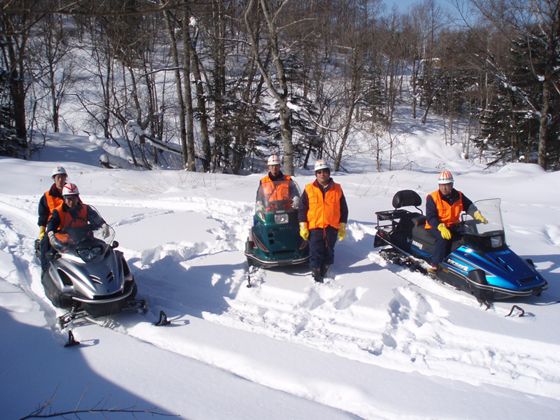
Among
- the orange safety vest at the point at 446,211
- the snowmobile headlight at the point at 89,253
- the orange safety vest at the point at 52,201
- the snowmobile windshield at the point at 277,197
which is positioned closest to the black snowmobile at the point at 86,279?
the snowmobile headlight at the point at 89,253

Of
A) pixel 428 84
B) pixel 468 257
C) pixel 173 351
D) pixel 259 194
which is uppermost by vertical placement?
pixel 428 84

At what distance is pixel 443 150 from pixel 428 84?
8.14 m

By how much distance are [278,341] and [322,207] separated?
6.89ft

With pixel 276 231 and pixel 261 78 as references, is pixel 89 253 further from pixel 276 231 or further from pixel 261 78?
pixel 261 78

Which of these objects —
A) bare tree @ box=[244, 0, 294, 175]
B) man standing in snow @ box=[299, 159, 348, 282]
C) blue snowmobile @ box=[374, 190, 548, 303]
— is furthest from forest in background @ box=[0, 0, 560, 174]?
blue snowmobile @ box=[374, 190, 548, 303]

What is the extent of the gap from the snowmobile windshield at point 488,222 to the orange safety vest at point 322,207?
1.70 m

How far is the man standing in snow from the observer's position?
20.0 feet

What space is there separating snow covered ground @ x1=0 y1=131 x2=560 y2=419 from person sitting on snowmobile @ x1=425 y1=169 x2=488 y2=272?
622 millimetres

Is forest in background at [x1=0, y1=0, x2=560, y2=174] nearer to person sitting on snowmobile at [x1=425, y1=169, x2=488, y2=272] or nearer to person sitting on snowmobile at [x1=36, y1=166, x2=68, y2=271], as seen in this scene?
person sitting on snowmobile at [x1=36, y1=166, x2=68, y2=271]

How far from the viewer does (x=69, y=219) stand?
5883 millimetres

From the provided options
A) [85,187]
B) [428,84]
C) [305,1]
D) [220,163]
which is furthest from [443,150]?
[85,187]

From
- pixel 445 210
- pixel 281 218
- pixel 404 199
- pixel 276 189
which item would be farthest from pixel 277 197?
pixel 445 210

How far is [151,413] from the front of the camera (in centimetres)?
341

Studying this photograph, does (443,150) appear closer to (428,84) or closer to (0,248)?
(428,84)
